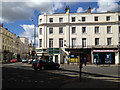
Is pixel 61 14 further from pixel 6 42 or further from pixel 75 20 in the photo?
pixel 6 42

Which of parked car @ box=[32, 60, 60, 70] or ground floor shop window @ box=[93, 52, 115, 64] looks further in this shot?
ground floor shop window @ box=[93, 52, 115, 64]

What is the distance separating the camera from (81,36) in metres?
32.7

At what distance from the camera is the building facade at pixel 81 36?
105 feet

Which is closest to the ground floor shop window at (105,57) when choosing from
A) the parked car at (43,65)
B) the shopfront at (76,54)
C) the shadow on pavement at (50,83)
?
the shopfront at (76,54)

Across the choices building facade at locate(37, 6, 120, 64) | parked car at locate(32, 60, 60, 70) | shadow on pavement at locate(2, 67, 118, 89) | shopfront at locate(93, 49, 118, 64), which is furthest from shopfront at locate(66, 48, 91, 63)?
shadow on pavement at locate(2, 67, 118, 89)

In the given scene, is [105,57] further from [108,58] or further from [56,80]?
[56,80]

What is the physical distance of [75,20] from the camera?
109ft

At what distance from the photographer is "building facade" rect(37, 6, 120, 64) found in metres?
31.9

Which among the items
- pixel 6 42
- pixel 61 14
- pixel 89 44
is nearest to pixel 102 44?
pixel 89 44


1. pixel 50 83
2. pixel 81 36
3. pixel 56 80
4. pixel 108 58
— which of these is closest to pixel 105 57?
pixel 108 58

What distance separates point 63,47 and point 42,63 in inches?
581

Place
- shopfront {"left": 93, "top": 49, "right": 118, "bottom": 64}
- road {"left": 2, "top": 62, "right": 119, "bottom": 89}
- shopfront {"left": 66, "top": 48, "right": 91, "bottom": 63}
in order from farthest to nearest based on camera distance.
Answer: shopfront {"left": 66, "top": 48, "right": 91, "bottom": 63} → shopfront {"left": 93, "top": 49, "right": 118, "bottom": 64} → road {"left": 2, "top": 62, "right": 119, "bottom": 89}

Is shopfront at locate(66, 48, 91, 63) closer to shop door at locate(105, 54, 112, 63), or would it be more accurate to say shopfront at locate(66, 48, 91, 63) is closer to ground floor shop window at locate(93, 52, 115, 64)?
ground floor shop window at locate(93, 52, 115, 64)

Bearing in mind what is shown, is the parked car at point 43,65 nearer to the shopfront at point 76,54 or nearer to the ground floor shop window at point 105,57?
the shopfront at point 76,54
